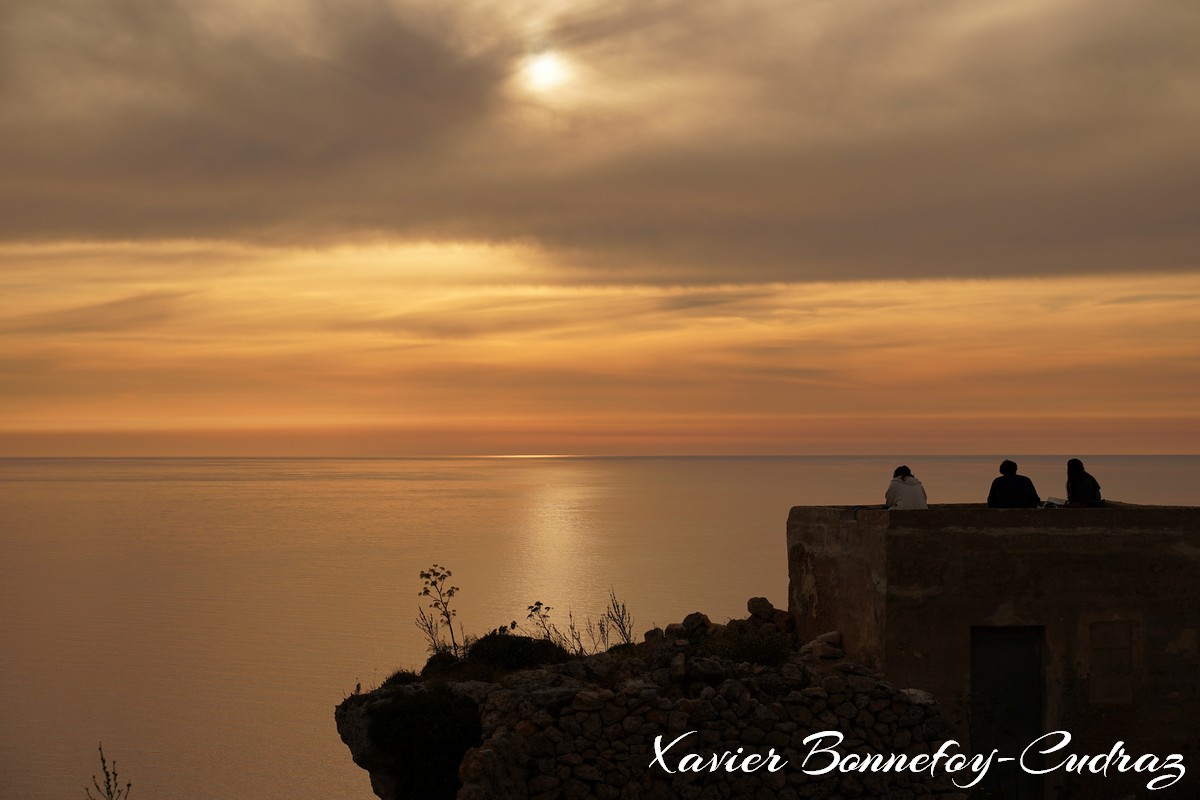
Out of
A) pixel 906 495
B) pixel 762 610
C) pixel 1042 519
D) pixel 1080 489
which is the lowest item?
pixel 762 610

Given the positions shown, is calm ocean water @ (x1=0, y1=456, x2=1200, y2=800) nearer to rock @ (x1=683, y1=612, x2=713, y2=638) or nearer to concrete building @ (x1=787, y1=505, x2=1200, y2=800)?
rock @ (x1=683, y1=612, x2=713, y2=638)

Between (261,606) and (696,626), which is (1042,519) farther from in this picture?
(261,606)

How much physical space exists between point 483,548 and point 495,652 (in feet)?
195

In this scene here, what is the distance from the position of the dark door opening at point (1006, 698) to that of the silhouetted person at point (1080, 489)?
8.14 ft

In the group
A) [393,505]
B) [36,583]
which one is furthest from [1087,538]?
[393,505]

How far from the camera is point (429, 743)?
16.4 metres

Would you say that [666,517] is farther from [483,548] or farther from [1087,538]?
[1087,538]

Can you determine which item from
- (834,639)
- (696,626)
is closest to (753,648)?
(834,639)

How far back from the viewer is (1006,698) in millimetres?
15219

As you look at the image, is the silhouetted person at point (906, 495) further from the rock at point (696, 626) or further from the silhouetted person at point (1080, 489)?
the rock at point (696, 626)

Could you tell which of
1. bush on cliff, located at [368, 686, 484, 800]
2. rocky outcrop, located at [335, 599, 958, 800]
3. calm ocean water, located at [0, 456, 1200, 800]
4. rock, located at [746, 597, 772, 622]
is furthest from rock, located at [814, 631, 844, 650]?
calm ocean water, located at [0, 456, 1200, 800]

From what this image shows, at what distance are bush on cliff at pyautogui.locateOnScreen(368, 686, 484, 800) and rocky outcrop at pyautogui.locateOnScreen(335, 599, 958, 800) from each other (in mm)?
2075

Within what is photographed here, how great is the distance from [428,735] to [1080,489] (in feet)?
33.2

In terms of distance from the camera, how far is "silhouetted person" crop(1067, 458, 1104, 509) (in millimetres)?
16719
